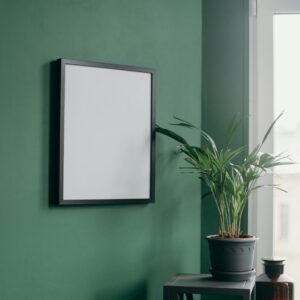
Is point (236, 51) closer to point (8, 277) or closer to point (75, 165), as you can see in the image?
point (75, 165)

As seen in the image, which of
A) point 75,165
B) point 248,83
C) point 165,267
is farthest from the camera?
point 248,83

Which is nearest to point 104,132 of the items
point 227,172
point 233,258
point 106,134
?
point 106,134

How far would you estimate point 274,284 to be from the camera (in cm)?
232

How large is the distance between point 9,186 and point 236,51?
1.13 meters

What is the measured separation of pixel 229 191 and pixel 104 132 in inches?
19.8

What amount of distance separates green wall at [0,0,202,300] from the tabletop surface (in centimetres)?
20

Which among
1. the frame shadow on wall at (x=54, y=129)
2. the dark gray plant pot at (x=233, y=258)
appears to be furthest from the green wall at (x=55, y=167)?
the dark gray plant pot at (x=233, y=258)

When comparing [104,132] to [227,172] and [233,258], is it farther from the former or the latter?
[233,258]

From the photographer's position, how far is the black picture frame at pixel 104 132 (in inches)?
86.4

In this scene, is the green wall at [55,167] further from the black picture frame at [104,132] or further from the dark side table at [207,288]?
the dark side table at [207,288]

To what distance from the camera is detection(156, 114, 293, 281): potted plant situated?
221cm

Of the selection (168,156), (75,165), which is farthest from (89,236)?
(168,156)

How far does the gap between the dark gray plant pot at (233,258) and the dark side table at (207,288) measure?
3cm

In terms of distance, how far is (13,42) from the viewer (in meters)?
2.11
